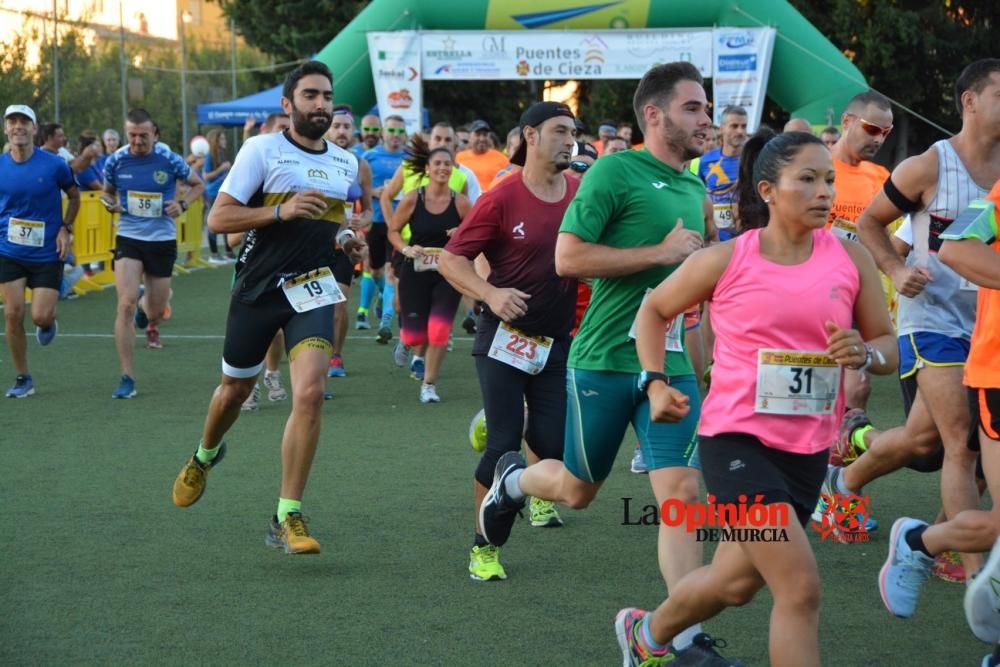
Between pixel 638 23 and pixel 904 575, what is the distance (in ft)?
60.6

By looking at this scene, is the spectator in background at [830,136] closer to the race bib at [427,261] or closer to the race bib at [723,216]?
the race bib at [723,216]

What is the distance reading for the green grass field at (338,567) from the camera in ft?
16.8

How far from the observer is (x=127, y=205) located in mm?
12016

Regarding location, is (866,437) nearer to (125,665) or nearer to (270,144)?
(270,144)

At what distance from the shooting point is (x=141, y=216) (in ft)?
39.2

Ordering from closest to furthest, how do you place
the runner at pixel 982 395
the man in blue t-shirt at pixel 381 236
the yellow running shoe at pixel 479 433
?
the runner at pixel 982 395 < the yellow running shoe at pixel 479 433 < the man in blue t-shirt at pixel 381 236

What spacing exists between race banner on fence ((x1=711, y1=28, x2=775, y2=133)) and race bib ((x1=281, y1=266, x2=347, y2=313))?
16.3m

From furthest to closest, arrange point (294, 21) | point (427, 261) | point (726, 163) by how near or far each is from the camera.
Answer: point (294, 21), point (726, 163), point (427, 261)

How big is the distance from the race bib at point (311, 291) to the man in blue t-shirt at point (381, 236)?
7.61 m

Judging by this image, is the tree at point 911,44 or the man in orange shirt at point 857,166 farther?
the tree at point 911,44

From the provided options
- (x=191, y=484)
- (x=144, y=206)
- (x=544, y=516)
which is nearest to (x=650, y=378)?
(x=544, y=516)

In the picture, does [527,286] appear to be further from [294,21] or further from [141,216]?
[294,21]

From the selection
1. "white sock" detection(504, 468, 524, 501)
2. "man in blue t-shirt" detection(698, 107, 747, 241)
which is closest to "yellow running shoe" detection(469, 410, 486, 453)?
"white sock" detection(504, 468, 524, 501)

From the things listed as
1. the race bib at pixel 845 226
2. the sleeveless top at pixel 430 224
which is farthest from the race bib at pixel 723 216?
the sleeveless top at pixel 430 224
